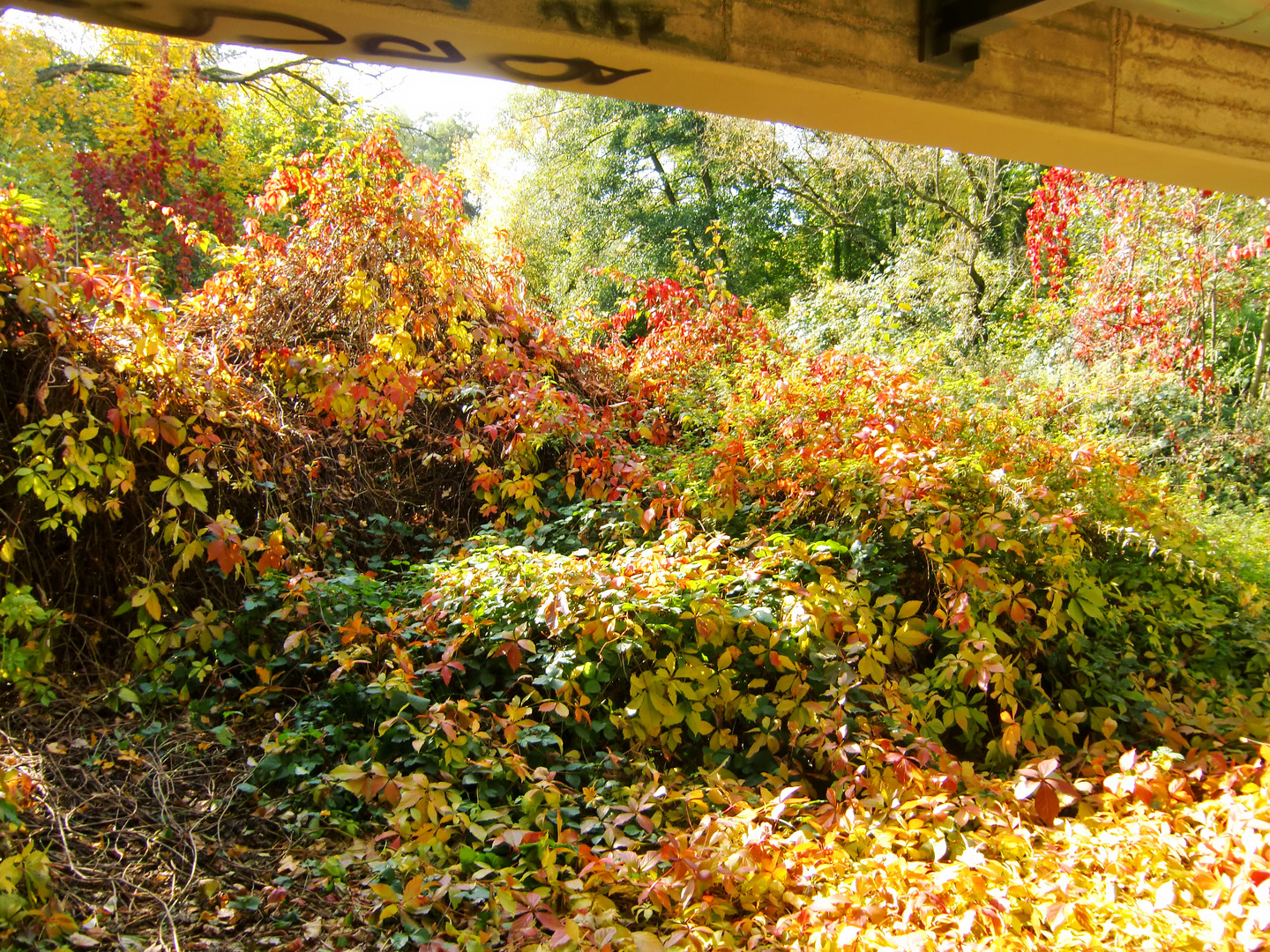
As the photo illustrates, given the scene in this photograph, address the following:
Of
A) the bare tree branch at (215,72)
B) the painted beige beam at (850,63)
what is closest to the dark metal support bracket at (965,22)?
the painted beige beam at (850,63)

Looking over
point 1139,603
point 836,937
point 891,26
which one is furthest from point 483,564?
point 1139,603

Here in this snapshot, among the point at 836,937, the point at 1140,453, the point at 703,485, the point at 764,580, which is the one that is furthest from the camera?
the point at 1140,453

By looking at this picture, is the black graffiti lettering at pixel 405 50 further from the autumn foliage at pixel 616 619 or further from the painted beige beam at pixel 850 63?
the autumn foliage at pixel 616 619

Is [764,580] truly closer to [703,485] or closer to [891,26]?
[703,485]

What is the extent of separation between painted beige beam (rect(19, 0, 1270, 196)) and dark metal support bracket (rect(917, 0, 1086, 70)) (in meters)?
0.05

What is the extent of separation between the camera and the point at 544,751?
3.61m

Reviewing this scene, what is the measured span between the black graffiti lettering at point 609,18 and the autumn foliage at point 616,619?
2143mm

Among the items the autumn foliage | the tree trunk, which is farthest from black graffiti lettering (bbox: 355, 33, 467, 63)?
the tree trunk

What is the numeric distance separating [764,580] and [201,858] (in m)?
2.55

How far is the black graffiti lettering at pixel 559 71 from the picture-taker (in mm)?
2861

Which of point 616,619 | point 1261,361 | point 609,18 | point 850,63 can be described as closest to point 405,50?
point 609,18

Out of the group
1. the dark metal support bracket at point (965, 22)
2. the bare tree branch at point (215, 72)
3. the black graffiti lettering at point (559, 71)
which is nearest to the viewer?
the black graffiti lettering at point (559, 71)

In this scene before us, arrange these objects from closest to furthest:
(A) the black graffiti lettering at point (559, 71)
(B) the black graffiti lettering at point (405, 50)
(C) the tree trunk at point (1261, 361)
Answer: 1. (B) the black graffiti lettering at point (405, 50)
2. (A) the black graffiti lettering at point (559, 71)
3. (C) the tree trunk at point (1261, 361)

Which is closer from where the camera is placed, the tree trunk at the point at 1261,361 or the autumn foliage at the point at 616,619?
the autumn foliage at the point at 616,619
